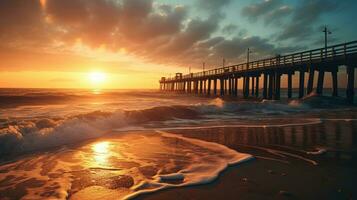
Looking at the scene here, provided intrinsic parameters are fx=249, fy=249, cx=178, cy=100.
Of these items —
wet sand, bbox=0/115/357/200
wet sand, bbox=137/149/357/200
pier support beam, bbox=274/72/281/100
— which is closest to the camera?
wet sand, bbox=137/149/357/200

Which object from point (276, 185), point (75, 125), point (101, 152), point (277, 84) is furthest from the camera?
point (277, 84)

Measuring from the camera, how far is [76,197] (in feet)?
10.9

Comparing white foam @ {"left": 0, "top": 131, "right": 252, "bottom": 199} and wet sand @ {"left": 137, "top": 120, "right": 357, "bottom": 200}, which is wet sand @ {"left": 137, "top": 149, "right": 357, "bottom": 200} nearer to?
wet sand @ {"left": 137, "top": 120, "right": 357, "bottom": 200}

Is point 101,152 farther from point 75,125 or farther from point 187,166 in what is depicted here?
point 75,125

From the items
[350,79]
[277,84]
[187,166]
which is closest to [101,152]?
[187,166]

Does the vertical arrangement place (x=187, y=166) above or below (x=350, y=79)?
below

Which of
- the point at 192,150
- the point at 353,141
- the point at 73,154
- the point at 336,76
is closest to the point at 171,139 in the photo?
the point at 192,150

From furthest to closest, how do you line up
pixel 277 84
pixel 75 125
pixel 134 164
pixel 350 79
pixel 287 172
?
pixel 277 84 → pixel 350 79 → pixel 75 125 → pixel 134 164 → pixel 287 172

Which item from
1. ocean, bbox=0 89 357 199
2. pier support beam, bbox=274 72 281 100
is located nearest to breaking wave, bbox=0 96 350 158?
ocean, bbox=0 89 357 199

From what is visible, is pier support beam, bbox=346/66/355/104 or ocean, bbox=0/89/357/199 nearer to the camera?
ocean, bbox=0/89/357/199

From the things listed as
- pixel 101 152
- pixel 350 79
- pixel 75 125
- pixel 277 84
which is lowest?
pixel 101 152

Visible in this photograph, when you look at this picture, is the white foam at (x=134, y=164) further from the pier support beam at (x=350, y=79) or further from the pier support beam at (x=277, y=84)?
the pier support beam at (x=277, y=84)

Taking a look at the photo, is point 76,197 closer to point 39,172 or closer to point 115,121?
point 39,172

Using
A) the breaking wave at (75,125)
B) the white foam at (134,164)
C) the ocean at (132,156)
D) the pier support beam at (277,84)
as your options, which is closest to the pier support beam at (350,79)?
the breaking wave at (75,125)
